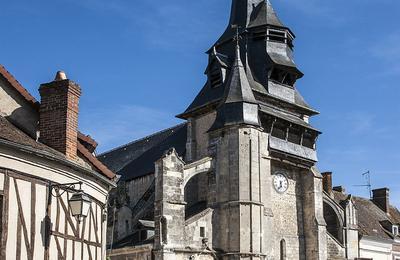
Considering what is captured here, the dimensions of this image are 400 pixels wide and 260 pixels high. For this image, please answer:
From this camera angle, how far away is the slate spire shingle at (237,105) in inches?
1086

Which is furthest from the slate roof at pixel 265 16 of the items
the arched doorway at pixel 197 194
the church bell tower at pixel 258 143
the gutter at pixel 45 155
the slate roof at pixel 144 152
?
the gutter at pixel 45 155

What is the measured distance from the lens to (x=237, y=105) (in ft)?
91.1

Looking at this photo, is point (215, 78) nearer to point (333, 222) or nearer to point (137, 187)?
point (137, 187)

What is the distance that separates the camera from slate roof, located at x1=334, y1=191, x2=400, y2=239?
3594cm

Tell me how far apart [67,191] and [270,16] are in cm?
2447

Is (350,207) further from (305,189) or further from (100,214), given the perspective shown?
(100,214)

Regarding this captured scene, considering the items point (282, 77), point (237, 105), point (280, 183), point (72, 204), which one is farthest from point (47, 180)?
point (282, 77)

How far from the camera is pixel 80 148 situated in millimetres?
13000

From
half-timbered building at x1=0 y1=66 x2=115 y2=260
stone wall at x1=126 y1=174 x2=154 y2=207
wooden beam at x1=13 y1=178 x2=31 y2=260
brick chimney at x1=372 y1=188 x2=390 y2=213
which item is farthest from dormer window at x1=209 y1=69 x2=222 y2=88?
wooden beam at x1=13 y1=178 x2=31 y2=260

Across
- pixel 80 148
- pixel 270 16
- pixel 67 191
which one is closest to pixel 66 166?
pixel 67 191

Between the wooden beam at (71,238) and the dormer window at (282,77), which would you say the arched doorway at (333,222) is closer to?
the dormer window at (282,77)

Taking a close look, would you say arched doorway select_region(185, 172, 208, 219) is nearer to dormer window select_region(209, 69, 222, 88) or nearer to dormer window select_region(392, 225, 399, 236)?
dormer window select_region(209, 69, 222, 88)

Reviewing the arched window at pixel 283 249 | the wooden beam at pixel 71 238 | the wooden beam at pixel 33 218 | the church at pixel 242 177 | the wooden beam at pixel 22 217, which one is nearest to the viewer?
the wooden beam at pixel 22 217

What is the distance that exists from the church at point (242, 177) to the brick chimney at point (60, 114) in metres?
13.0
